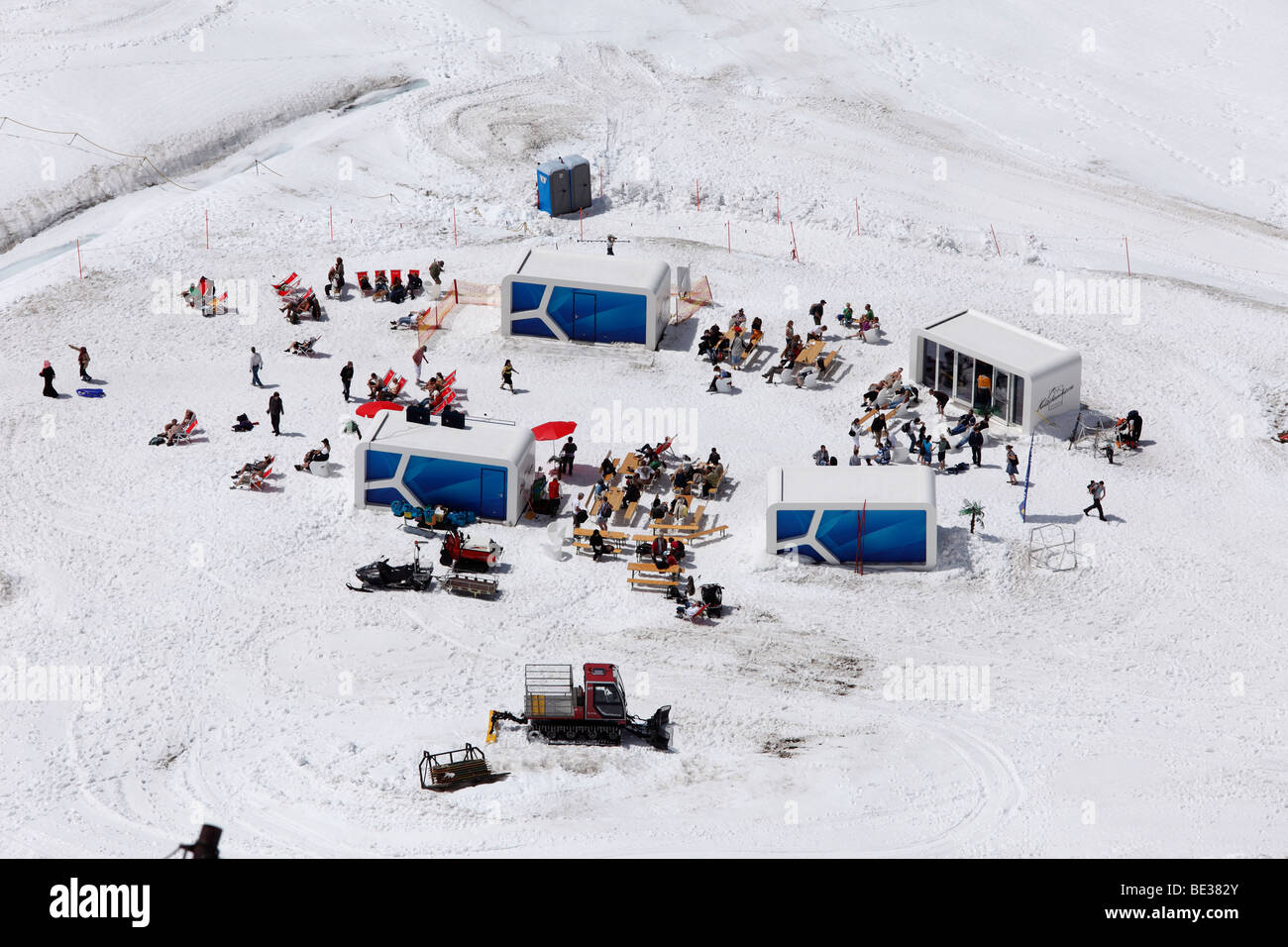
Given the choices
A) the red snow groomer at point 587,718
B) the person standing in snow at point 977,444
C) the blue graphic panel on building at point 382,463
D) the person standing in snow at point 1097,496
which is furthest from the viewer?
the person standing in snow at point 977,444

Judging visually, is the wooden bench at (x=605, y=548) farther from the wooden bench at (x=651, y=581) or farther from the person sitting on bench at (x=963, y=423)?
the person sitting on bench at (x=963, y=423)

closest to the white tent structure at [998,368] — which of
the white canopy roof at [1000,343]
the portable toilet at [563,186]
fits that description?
the white canopy roof at [1000,343]

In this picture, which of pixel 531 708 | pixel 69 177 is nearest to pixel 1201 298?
Result: pixel 531 708

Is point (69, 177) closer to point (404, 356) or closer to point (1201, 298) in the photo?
point (404, 356)

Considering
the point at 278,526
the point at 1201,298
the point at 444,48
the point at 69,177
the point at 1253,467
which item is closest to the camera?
the point at 278,526
